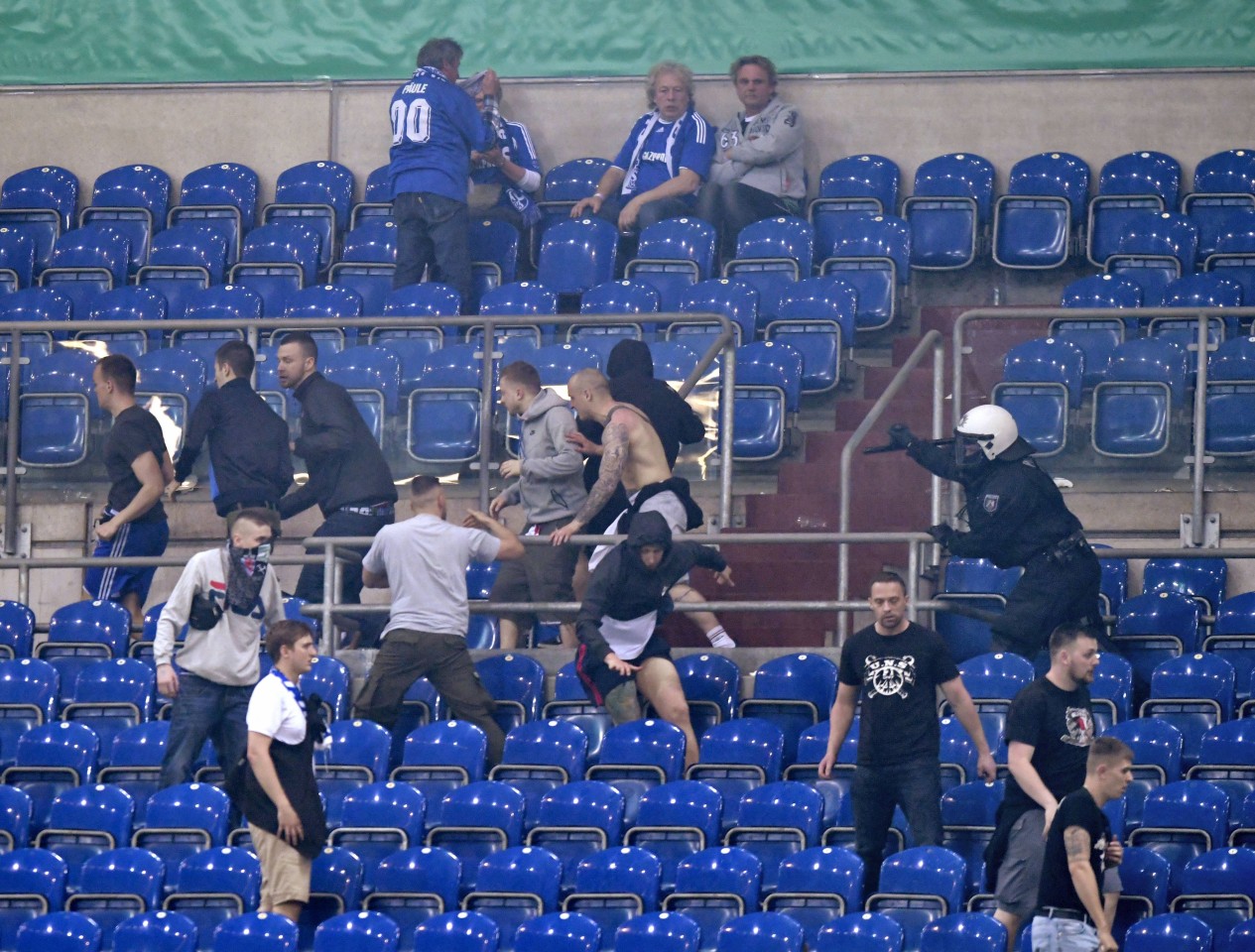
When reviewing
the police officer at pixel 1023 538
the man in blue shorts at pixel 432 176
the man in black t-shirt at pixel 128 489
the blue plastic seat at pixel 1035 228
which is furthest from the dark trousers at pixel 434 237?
the police officer at pixel 1023 538

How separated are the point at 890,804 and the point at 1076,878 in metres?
1.11

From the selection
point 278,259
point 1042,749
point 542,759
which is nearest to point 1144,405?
point 1042,749

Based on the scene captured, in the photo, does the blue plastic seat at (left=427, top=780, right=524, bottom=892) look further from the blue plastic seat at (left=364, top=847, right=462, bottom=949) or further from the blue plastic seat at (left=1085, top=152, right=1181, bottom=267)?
the blue plastic seat at (left=1085, top=152, right=1181, bottom=267)

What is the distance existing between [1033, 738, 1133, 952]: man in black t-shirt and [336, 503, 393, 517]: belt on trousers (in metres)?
4.04

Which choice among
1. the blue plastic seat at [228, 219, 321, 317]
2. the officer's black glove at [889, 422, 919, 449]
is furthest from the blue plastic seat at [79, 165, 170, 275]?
the officer's black glove at [889, 422, 919, 449]

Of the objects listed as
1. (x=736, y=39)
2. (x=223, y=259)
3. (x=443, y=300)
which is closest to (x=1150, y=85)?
(x=736, y=39)

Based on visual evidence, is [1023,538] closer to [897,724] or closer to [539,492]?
[897,724]

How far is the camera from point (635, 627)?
984 cm

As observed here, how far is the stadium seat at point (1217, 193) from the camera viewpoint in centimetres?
1355

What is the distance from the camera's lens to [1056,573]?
32.0 feet

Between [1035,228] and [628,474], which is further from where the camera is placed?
[1035,228]

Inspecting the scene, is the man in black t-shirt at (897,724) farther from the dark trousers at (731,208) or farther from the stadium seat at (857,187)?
the stadium seat at (857,187)

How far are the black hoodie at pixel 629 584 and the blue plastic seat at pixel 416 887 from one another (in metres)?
1.14

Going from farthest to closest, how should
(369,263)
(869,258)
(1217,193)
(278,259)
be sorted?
(278,259)
(369,263)
(1217,193)
(869,258)
